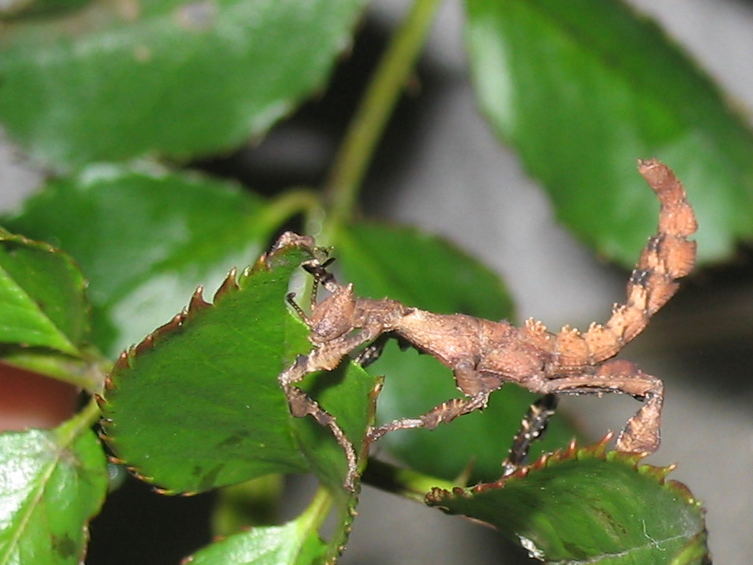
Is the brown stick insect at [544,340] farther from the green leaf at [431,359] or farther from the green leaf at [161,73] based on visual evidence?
the green leaf at [161,73]

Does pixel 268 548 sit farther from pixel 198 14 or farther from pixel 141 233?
pixel 198 14

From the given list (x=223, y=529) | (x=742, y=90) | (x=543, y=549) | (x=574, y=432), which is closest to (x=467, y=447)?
(x=574, y=432)

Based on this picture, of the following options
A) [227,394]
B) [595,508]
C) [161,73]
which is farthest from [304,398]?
[161,73]

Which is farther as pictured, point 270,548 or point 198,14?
point 198,14

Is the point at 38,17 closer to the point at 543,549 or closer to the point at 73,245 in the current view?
the point at 73,245

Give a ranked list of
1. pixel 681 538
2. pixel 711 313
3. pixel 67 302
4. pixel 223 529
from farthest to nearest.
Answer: pixel 711 313 → pixel 223 529 → pixel 67 302 → pixel 681 538

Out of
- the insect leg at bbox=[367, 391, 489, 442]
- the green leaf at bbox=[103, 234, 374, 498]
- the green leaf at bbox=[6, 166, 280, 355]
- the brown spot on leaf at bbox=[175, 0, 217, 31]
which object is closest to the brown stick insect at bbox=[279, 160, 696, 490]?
the insect leg at bbox=[367, 391, 489, 442]

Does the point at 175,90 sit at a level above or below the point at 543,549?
above
